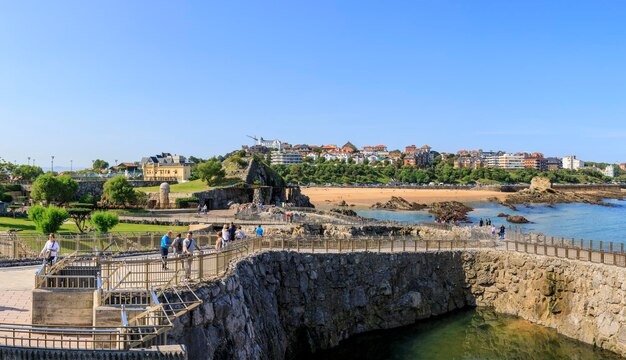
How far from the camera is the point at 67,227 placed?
43.6 m

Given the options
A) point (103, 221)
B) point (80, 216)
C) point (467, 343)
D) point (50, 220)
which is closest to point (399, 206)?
point (80, 216)

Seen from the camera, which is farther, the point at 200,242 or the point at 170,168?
the point at 170,168

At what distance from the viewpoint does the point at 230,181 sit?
77875mm

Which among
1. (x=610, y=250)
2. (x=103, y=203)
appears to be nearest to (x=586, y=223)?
(x=610, y=250)

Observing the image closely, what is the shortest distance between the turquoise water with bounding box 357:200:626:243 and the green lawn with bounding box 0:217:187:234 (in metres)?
36.6

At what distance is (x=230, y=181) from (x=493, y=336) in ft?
179

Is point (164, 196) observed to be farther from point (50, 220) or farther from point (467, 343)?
point (467, 343)

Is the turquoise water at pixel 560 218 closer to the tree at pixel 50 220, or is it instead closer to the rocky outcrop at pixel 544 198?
the rocky outcrop at pixel 544 198

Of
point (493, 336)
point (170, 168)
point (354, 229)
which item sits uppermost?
point (170, 168)

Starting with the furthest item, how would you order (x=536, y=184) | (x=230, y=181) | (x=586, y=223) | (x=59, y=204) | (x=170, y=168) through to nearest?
(x=536, y=184)
(x=170, y=168)
(x=586, y=223)
(x=230, y=181)
(x=59, y=204)

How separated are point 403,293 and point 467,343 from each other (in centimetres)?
443

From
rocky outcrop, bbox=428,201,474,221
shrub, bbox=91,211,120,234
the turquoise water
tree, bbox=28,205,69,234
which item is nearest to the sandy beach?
the turquoise water

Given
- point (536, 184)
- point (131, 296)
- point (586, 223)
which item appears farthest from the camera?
point (536, 184)

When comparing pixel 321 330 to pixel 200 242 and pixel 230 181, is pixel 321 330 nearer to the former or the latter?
pixel 200 242
